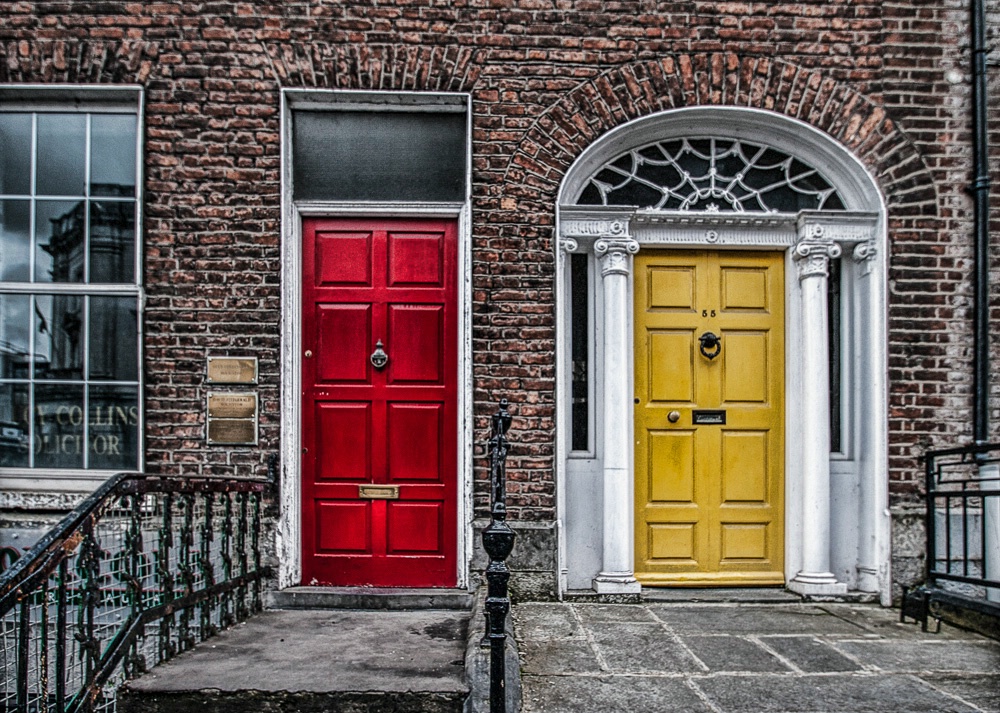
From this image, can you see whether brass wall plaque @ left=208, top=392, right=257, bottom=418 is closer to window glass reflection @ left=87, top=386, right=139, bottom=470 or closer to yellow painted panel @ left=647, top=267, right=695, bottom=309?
window glass reflection @ left=87, top=386, right=139, bottom=470

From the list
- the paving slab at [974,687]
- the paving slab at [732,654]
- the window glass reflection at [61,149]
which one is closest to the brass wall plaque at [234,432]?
the window glass reflection at [61,149]

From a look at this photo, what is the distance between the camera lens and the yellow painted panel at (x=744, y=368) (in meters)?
6.11

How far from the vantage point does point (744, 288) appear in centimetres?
616

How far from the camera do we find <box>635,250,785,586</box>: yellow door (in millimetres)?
6047

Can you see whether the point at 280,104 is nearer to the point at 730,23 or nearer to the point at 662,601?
the point at 730,23

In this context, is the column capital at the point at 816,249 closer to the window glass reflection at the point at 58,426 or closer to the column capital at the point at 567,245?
the column capital at the point at 567,245

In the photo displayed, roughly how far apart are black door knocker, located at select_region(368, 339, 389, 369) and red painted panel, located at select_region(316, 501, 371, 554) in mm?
981

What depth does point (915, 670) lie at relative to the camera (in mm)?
4383

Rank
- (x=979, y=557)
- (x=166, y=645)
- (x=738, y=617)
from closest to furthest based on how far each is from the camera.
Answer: (x=166, y=645), (x=738, y=617), (x=979, y=557)

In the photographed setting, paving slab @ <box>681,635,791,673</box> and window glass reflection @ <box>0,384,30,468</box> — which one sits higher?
window glass reflection @ <box>0,384,30,468</box>

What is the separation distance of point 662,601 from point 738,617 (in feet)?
1.89

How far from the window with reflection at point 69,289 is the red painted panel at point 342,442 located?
4.19 ft

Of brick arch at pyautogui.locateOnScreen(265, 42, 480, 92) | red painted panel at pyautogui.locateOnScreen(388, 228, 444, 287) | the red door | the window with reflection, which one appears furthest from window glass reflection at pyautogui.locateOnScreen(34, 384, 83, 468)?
brick arch at pyautogui.locateOnScreen(265, 42, 480, 92)

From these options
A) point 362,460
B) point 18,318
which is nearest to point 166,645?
point 362,460
